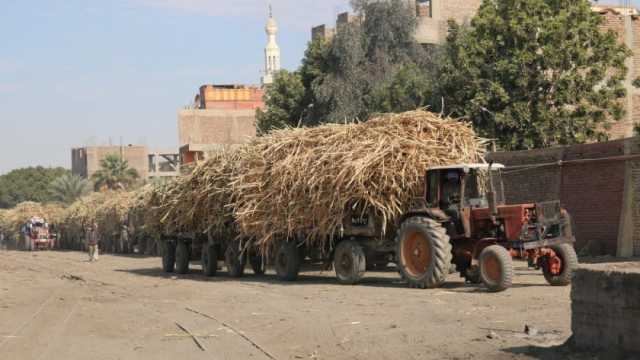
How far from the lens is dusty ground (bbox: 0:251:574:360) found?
12.3 m

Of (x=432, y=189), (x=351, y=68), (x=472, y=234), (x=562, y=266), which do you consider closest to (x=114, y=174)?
(x=351, y=68)

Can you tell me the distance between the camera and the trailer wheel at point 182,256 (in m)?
30.0

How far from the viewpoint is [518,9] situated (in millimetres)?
34312

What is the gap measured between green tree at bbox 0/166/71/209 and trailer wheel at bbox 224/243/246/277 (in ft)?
403

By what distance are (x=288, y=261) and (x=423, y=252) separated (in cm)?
517

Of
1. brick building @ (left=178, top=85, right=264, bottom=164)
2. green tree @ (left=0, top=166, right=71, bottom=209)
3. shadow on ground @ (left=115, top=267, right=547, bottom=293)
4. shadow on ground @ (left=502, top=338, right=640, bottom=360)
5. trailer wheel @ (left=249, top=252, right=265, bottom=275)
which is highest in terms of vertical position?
brick building @ (left=178, top=85, right=264, bottom=164)

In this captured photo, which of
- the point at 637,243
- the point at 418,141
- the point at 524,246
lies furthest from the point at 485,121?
the point at 524,246

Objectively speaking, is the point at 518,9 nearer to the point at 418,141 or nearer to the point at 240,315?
the point at 418,141

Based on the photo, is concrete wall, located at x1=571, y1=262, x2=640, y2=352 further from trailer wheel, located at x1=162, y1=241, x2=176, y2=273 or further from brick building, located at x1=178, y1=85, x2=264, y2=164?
brick building, located at x1=178, y1=85, x2=264, y2=164

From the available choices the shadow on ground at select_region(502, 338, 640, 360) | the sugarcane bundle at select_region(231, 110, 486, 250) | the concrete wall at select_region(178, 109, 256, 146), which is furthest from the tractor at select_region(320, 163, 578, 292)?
the concrete wall at select_region(178, 109, 256, 146)

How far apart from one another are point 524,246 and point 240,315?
19.0 ft

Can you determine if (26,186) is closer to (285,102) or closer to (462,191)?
(285,102)

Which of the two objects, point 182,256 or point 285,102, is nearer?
point 182,256

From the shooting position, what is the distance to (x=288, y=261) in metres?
24.4
